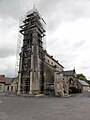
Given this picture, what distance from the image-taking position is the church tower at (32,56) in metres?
40.8

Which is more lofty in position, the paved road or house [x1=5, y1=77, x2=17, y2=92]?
house [x1=5, y1=77, x2=17, y2=92]

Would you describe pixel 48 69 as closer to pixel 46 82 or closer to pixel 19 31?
A: pixel 46 82

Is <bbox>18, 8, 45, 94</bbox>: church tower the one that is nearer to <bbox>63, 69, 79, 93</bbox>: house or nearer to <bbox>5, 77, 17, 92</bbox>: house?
<bbox>63, 69, 79, 93</bbox>: house

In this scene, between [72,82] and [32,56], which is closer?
[32,56]

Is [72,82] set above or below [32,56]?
below

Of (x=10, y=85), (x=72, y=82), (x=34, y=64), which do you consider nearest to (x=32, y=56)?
(x=34, y=64)

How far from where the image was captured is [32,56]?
42.3 m

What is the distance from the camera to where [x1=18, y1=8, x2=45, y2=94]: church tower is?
4077 cm

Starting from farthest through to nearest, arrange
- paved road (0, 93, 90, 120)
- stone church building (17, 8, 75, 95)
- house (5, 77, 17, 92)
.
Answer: house (5, 77, 17, 92), stone church building (17, 8, 75, 95), paved road (0, 93, 90, 120)

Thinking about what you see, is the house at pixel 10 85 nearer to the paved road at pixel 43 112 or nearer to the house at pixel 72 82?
the house at pixel 72 82

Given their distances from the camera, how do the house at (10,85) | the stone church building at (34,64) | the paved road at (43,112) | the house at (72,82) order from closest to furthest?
the paved road at (43,112)
the stone church building at (34,64)
the house at (72,82)
the house at (10,85)

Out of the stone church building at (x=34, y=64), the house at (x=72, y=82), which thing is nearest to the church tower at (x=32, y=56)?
the stone church building at (x=34, y=64)

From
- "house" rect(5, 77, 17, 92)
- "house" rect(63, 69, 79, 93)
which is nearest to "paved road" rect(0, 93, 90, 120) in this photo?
"house" rect(63, 69, 79, 93)

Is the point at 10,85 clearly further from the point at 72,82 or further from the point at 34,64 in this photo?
the point at 72,82
